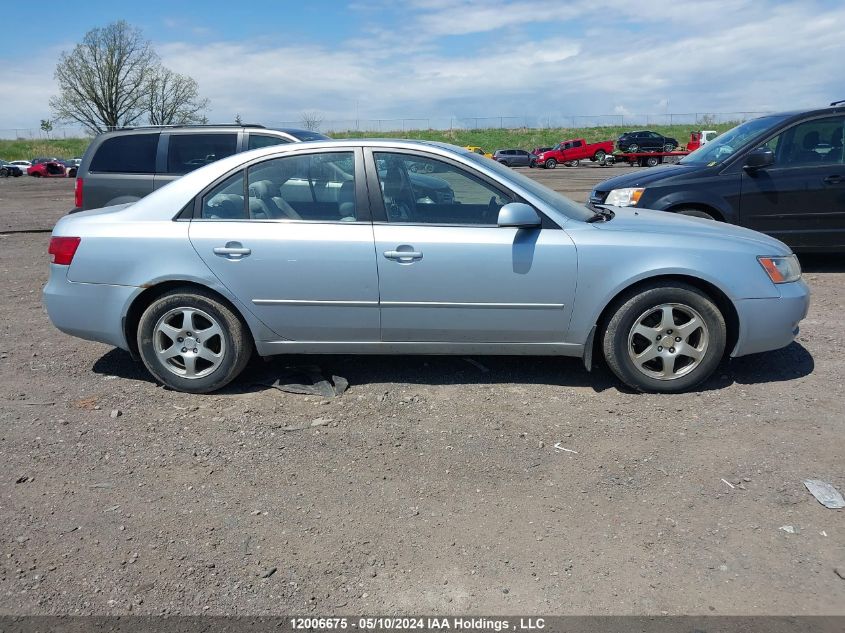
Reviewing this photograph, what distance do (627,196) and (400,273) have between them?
172 inches

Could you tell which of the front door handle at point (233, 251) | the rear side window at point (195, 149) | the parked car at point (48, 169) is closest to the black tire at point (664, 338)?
the front door handle at point (233, 251)

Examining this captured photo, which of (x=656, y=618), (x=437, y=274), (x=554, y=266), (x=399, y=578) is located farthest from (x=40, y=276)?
(x=656, y=618)

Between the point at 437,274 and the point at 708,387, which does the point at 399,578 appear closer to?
the point at 437,274

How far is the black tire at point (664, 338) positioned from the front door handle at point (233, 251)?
92.1 inches

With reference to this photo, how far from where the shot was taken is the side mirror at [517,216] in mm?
4527

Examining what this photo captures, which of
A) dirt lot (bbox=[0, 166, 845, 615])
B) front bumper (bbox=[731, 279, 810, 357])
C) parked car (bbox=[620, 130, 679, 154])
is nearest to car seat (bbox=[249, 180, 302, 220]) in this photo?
dirt lot (bbox=[0, 166, 845, 615])

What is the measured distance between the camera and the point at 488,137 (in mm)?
68562

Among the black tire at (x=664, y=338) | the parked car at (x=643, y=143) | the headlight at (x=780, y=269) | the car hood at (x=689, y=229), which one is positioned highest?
the parked car at (x=643, y=143)

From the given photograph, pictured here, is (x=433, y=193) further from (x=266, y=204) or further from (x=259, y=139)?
(x=259, y=139)

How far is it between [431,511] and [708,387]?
234cm

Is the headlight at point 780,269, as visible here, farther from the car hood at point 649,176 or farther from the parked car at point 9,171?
the parked car at point 9,171

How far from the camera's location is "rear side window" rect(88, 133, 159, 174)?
870 cm

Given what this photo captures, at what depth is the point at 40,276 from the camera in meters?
9.07

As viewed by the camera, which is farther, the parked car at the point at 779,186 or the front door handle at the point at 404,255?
the parked car at the point at 779,186
